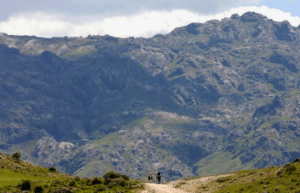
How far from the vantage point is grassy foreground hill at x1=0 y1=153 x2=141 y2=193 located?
5922 cm

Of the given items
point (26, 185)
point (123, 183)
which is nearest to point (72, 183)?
point (26, 185)

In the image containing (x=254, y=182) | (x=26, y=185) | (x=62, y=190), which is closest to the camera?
(x=26, y=185)

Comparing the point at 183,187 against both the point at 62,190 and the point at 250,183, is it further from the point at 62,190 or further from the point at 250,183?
the point at 62,190

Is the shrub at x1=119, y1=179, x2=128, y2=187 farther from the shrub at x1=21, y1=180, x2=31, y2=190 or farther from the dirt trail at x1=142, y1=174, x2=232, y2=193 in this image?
the shrub at x1=21, y1=180, x2=31, y2=190

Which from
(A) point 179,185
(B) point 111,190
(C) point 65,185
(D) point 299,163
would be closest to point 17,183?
(C) point 65,185

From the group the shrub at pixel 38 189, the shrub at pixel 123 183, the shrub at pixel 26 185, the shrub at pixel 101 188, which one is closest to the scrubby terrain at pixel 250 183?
the shrub at pixel 123 183

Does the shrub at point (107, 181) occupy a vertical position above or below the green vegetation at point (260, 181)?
above

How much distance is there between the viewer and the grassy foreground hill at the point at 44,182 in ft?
194

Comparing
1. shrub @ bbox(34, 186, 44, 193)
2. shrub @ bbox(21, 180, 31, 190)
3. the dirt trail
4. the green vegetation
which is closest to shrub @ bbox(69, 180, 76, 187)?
shrub @ bbox(34, 186, 44, 193)

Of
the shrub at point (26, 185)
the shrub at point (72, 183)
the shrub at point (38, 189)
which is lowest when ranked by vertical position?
the shrub at point (72, 183)

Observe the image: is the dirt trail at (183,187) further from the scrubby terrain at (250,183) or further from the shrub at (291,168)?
the shrub at (291,168)

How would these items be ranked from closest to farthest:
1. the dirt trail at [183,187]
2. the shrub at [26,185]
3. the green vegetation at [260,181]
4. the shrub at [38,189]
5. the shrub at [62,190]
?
the shrub at [26,185], the shrub at [38,189], the shrub at [62,190], the green vegetation at [260,181], the dirt trail at [183,187]

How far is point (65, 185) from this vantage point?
209ft

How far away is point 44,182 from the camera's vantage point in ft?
211
